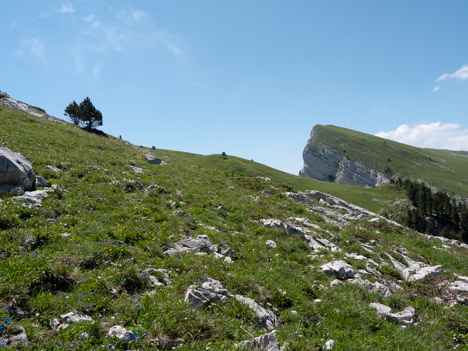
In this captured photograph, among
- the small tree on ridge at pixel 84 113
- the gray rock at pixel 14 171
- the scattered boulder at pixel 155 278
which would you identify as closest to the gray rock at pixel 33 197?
the gray rock at pixel 14 171

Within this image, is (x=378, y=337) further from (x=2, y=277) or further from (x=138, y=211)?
(x=138, y=211)

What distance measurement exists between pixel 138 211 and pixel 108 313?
8.04 metres

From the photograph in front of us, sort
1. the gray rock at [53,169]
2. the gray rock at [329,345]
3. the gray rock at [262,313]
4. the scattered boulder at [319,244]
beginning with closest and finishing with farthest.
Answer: the gray rock at [329,345] < the gray rock at [262,313] < the scattered boulder at [319,244] < the gray rock at [53,169]

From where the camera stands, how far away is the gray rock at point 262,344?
5.66 metres

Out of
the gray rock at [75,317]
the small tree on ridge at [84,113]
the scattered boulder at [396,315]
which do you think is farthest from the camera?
the small tree on ridge at [84,113]

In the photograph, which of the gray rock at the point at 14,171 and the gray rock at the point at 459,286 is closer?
the gray rock at the point at 459,286

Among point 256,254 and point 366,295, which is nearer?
point 366,295

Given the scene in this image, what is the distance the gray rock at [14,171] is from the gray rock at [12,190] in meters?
0.33

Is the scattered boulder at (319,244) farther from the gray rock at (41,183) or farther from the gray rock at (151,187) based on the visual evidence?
the gray rock at (41,183)

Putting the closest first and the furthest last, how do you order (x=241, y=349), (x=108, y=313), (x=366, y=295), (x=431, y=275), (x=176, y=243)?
(x=241, y=349) < (x=108, y=313) < (x=366, y=295) < (x=176, y=243) < (x=431, y=275)

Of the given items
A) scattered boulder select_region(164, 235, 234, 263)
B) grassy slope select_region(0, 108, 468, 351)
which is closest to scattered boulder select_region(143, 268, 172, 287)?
grassy slope select_region(0, 108, 468, 351)

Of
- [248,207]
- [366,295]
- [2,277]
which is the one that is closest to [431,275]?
[366,295]

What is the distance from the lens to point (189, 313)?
609 cm

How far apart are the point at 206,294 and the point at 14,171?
37.8 feet
